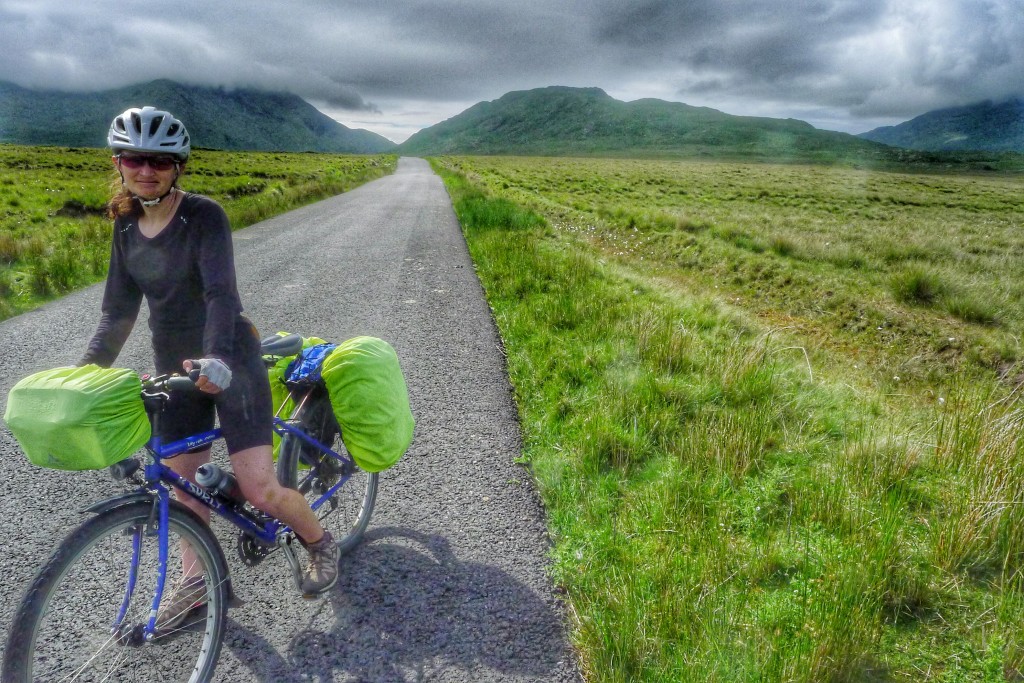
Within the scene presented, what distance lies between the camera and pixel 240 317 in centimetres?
242

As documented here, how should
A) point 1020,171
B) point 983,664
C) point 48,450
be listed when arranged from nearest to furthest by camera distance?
point 48,450 → point 983,664 → point 1020,171

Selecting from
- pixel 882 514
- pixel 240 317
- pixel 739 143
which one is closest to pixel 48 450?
pixel 240 317

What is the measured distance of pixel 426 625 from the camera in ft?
8.80

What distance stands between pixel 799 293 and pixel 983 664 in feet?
36.8

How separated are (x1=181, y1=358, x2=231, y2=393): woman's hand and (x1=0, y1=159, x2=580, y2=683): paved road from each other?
1.31 m

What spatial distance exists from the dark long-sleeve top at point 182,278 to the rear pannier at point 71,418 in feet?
1.28

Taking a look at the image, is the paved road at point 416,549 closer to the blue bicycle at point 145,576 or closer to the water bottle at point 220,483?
the blue bicycle at point 145,576

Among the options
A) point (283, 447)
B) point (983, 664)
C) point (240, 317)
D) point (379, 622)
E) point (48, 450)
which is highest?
point (240, 317)

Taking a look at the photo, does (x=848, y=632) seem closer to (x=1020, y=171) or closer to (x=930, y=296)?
(x=930, y=296)

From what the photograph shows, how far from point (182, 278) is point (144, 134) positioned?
1.89 feet

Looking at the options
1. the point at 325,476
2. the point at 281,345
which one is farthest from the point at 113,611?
the point at 281,345

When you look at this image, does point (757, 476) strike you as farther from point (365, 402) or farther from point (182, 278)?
point (182, 278)

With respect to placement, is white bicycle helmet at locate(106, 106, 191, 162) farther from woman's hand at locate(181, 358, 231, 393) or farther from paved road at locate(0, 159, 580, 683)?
paved road at locate(0, 159, 580, 683)

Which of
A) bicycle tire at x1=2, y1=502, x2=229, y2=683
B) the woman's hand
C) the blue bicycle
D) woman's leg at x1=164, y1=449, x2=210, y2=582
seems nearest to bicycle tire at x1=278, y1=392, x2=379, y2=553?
the blue bicycle
